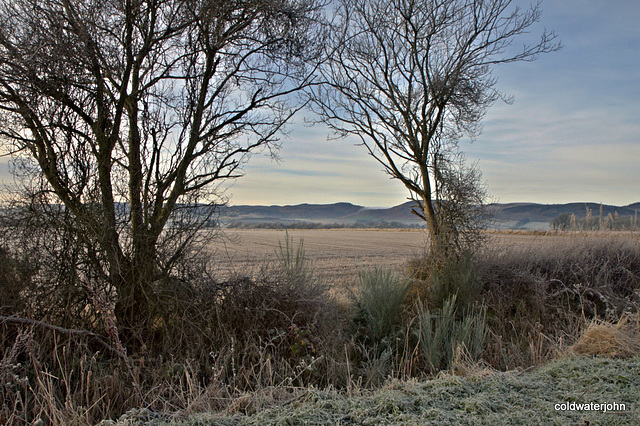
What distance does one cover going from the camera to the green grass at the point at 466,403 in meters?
2.67

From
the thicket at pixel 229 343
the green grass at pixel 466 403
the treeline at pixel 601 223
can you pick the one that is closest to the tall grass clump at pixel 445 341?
the thicket at pixel 229 343

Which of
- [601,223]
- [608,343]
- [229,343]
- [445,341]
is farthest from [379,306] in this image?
[601,223]

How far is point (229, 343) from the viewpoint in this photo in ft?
17.2

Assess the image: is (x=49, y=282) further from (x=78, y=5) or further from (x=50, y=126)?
(x=78, y=5)

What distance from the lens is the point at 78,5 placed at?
5277 millimetres

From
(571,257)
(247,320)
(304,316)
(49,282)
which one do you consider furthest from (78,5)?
(571,257)

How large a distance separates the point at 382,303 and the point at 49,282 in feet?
17.0

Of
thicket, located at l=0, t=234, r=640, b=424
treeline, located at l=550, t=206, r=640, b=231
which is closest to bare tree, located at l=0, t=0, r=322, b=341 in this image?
thicket, located at l=0, t=234, r=640, b=424

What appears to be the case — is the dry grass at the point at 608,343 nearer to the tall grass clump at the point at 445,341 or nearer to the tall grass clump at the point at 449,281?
the tall grass clump at the point at 445,341

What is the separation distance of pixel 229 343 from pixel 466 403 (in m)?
3.23

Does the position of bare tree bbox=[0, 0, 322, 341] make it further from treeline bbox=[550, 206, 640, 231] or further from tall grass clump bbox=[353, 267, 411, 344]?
treeline bbox=[550, 206, 640, 231]

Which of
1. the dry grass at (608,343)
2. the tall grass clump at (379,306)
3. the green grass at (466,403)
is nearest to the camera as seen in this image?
the green grass at (466,403)

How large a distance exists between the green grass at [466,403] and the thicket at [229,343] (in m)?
0.42

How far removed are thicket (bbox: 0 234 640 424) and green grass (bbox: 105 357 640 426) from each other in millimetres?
419
